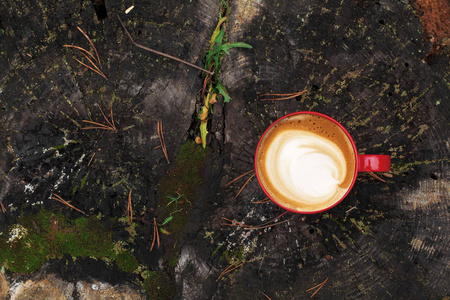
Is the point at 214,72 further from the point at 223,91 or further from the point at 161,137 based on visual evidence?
the point at 161,137

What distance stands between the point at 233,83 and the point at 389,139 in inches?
40.9

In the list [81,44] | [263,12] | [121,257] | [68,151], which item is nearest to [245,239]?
[121,257]

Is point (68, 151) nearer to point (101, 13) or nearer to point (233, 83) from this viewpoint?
point (101, 13)

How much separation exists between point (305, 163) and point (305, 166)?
19 millimetres

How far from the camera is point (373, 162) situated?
1738mm

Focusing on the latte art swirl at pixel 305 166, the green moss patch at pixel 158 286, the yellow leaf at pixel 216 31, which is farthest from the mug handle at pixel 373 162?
the green moss patch at pixel 158 286

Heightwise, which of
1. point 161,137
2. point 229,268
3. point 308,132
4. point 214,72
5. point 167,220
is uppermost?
point 214,72

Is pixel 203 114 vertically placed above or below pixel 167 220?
above

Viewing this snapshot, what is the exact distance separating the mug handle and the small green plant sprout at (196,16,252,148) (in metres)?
0.86

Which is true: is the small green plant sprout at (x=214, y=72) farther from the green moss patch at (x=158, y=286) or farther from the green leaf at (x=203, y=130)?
the green moss patch at (x=158, y=286)

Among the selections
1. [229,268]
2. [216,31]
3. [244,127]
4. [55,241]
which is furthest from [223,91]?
[55,241]

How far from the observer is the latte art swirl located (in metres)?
1.96

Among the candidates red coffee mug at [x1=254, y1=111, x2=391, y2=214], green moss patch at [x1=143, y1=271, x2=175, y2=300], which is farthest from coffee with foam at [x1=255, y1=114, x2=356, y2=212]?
green moss patch at [x1=143, y1=271, x2=175, y2=300]

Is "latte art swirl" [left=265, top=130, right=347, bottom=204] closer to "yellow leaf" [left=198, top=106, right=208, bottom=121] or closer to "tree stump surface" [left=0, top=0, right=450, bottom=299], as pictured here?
"tree stump surface" [left=0, top=0, right=450, bottom=299]
